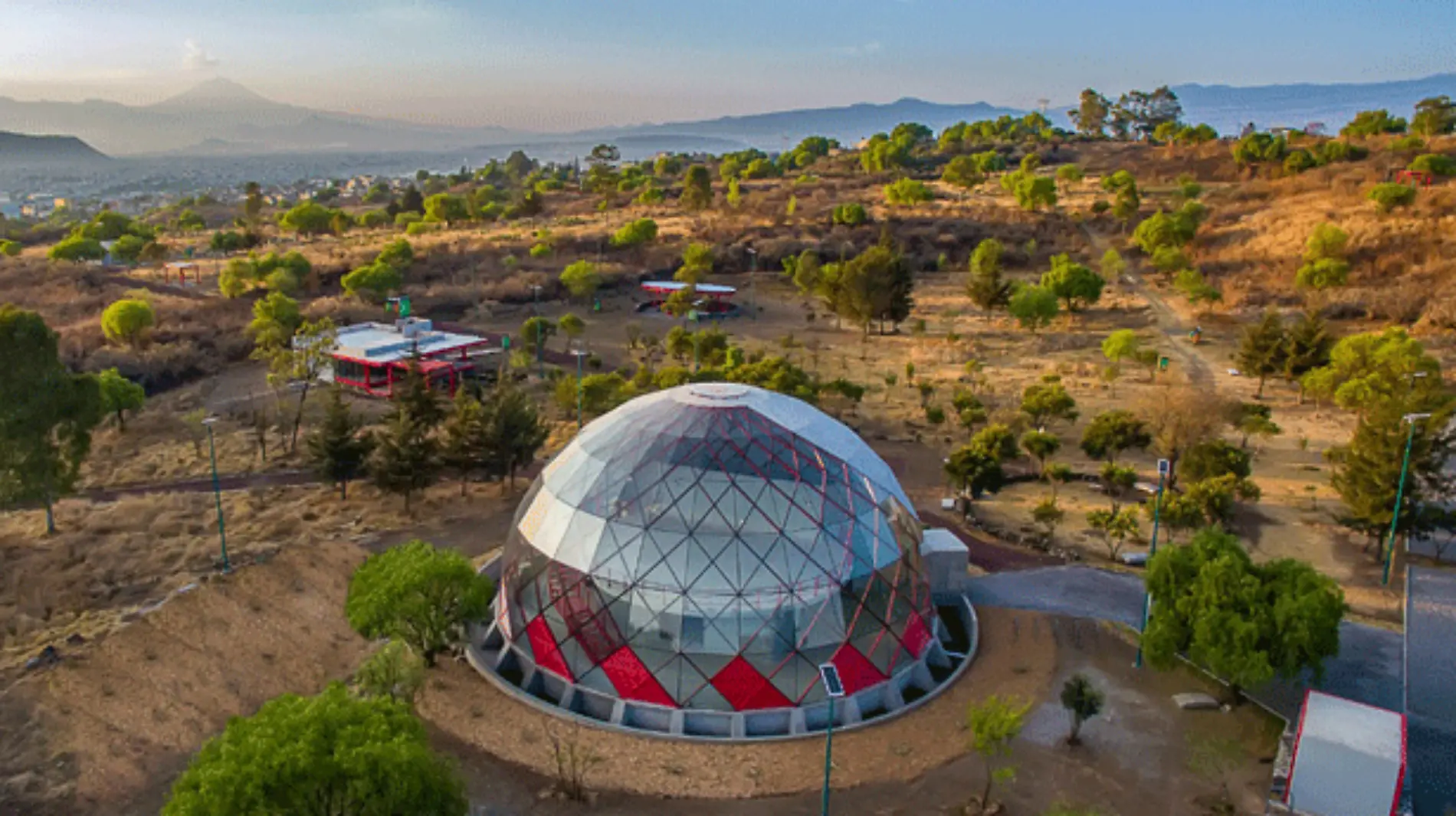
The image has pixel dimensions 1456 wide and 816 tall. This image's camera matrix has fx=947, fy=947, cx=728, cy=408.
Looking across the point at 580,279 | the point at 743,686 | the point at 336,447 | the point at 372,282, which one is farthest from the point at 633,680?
the point at 372,282

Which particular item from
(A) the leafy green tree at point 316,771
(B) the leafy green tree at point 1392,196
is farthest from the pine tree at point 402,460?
(B) the leafy green tree at point 1392,196

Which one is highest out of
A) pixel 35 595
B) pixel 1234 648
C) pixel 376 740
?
pixel 376 740

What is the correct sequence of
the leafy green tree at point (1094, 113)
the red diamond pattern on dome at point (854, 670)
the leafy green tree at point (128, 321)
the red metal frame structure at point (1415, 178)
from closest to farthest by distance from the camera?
1. the red diamond pattern on dome at point (854, 670)
2. the leafy green tree at point (128, 321)
3. the red metal frame structure at point (1415, 178)
4. the leafy green tree at point (1094, 113)

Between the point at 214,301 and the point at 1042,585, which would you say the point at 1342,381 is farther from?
the point at 214,301

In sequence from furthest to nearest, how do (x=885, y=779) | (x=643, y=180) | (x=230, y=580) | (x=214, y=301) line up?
(x=643, y=180)
(x=214, y=301)
(x=230, y=580)
(x=885, y=779)

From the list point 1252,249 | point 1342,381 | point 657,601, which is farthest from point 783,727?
point 1252,249

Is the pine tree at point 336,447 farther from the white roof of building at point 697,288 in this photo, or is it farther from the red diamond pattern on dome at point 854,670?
the white roof of building at point 697,288
